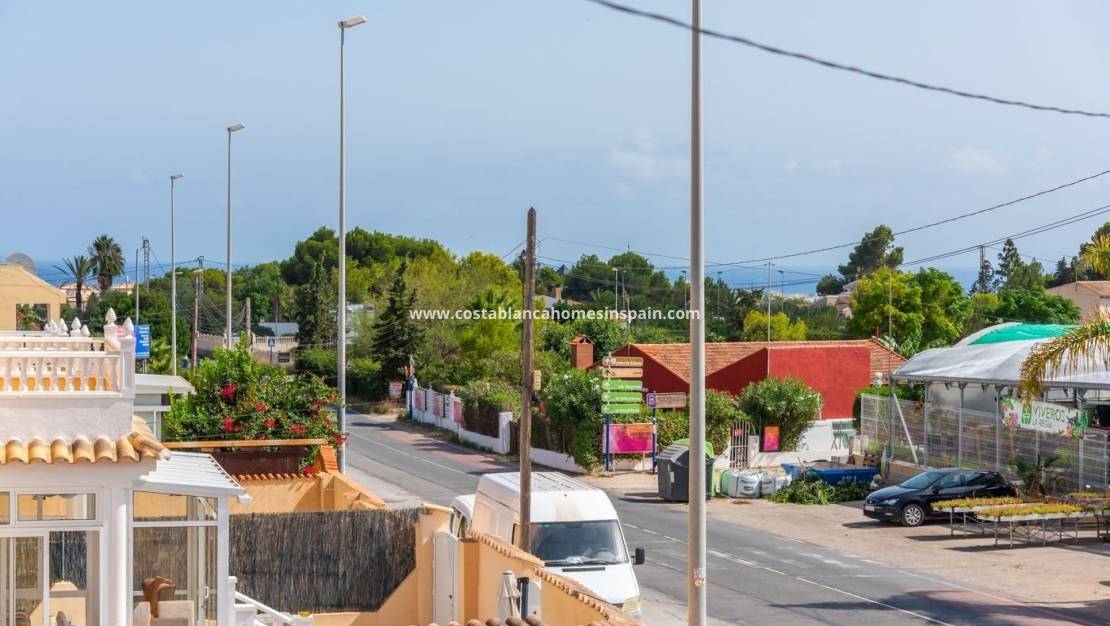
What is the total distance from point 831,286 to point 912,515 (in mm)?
167101

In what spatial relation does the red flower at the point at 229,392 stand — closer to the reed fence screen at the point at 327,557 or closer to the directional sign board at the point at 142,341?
the reed fence screen at the point at 327,557

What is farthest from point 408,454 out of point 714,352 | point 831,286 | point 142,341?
point 831,286

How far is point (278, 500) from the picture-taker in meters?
26.4

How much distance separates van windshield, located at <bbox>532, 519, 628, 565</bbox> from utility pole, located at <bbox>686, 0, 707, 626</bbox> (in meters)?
5.54

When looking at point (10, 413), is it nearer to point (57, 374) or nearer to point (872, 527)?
point (57, 374)

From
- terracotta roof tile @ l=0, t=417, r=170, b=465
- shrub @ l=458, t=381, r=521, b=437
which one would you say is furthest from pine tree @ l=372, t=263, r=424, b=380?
terracotta roof tile @ l=0, t=417, r=170, b=465

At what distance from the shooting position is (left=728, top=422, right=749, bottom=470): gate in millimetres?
42719

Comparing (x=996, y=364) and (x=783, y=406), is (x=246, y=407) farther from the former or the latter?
(x=783, y=406)

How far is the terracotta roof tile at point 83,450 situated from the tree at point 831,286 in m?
186

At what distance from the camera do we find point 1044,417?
108ft

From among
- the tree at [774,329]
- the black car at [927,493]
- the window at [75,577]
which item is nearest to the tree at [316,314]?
the tree at [774,329]

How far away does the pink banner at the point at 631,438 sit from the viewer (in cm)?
4188

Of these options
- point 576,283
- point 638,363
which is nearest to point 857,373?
point 638,363

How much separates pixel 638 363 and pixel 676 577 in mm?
17268
